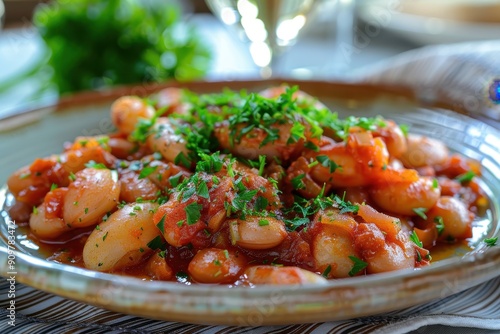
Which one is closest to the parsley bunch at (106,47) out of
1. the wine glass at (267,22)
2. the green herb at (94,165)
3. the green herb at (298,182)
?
the wine glass at (267,22)

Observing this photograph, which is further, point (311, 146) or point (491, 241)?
point (311, 146)

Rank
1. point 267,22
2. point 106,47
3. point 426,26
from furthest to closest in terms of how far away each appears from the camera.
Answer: point 426,26 → point 106,47 → point 267,22

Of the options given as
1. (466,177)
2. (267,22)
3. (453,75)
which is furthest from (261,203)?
(267,22)

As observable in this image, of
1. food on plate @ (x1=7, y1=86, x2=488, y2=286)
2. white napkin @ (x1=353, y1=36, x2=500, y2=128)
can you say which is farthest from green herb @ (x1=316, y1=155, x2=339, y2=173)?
white napkin @ (x1=353, y1=36, x2=500, y2=128)

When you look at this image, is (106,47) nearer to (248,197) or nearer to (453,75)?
(453,75)

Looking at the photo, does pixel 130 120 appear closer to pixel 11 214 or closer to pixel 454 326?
pixel 11 214

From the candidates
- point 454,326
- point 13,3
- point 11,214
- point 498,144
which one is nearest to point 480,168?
point 498,144

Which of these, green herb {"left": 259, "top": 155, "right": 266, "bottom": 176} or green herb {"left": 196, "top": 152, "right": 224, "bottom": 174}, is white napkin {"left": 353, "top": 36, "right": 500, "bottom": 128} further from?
green herb {"left": 196, "top": 152, "right": 224, "bottom": 174}

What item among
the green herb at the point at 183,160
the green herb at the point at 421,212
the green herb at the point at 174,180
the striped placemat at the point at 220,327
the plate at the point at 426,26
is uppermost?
the plate at the point at 426,26

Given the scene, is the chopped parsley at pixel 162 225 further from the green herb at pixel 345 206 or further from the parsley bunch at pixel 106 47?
the parsley bunch at pixel 106 47
